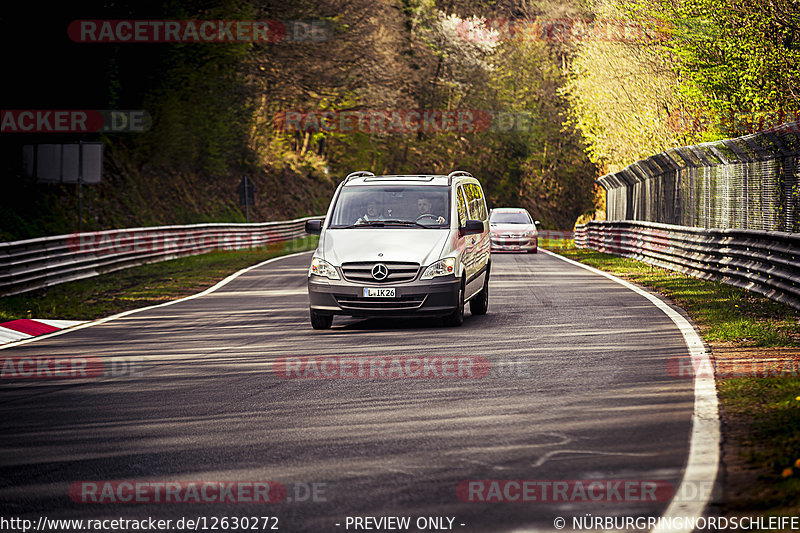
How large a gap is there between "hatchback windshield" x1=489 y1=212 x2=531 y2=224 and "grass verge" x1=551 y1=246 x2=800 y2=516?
1785cm

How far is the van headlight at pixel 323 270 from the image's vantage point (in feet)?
45.6

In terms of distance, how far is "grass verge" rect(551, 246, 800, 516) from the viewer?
5.68m

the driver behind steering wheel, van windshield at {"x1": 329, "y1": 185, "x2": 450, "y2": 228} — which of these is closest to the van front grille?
van windshield at {"x1": 329, "y1": 185, "x2": 450, "y2": 228}

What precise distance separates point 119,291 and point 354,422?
13994 mm

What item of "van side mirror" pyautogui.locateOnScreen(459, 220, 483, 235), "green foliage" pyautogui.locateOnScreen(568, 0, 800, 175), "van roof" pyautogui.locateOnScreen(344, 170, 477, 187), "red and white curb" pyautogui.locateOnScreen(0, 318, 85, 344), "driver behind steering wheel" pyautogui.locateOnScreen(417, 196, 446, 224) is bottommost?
"red and white curb" pyautogui.locateOnScreen(0, 318, 85, 344)

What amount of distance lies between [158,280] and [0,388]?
1431 centimetres

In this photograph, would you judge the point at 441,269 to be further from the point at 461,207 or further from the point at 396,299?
the point at 461,207

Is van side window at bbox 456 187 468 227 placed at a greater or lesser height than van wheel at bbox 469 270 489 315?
greater

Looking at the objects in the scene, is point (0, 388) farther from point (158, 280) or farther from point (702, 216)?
point (702, 216)

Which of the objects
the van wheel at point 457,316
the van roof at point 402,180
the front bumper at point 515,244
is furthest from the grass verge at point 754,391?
the front bumper at point 515,244

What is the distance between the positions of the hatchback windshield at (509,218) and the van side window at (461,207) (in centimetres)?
2053

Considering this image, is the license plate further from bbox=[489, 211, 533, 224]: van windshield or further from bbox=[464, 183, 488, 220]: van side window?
bbox=[489, 211, 533, 224]: van windshield

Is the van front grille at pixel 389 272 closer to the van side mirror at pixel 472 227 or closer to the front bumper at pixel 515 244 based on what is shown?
the van side mirror at pixel 472 227

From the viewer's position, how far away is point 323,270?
14.0 meters
